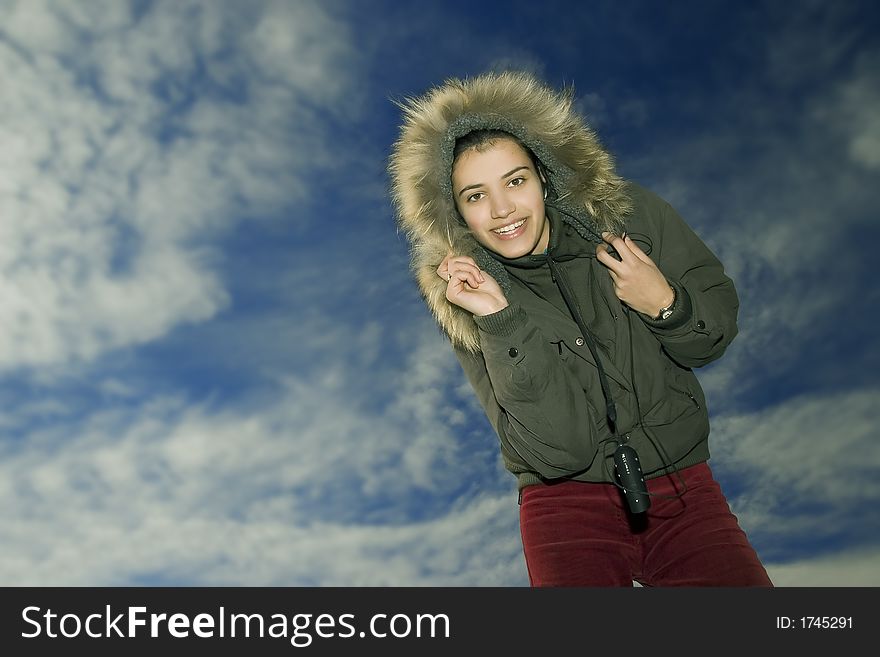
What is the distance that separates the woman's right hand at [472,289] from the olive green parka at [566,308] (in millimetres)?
77

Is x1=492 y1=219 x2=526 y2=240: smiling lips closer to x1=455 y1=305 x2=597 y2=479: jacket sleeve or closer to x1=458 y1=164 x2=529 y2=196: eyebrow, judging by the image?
x1=458 y1=164 x2=529 y2=196: eyebrow

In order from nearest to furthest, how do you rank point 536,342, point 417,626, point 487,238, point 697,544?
point 417,626
point 697,544
point 536,342
point 487,238

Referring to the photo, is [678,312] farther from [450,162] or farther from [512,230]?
[450,162]

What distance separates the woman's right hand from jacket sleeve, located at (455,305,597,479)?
0.25 ft

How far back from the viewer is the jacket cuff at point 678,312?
3730 millimetres

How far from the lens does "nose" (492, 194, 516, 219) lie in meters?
4.12

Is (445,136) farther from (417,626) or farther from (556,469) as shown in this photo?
(417,626)

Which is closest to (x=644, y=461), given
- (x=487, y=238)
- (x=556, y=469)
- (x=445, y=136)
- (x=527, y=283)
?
(x=556, y=469)

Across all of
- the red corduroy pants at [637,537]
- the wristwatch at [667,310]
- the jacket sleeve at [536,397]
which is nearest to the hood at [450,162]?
the jacket sleeve at [536,397]

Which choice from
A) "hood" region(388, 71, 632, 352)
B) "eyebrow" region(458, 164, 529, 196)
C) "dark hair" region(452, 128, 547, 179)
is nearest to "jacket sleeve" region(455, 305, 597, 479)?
"hood" region(388, 71, 632, 352)

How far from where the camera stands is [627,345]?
12.9 feet

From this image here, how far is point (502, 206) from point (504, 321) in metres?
0.70

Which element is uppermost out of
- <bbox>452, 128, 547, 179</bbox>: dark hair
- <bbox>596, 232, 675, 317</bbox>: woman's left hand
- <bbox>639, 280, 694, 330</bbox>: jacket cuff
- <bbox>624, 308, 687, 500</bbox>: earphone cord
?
<bbox>452, 128, 547, 179</bbox>: dark hair

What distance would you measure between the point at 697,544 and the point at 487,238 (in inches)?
79.2
